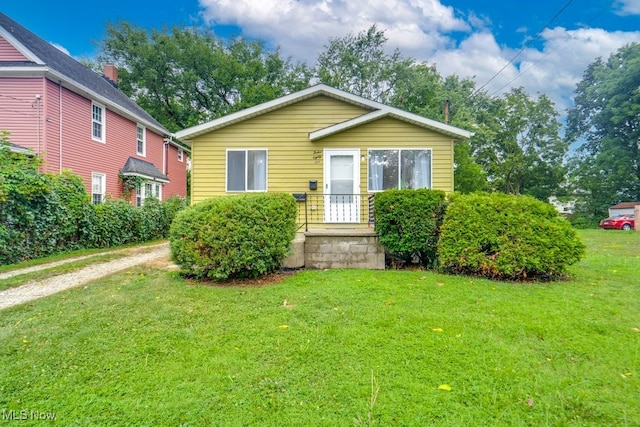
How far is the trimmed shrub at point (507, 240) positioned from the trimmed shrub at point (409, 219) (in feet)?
0.88

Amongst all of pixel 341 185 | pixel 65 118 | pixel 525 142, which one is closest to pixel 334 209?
pixel 341 185

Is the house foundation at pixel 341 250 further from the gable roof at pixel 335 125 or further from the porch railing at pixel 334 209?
the gable roof at pixel 335 125

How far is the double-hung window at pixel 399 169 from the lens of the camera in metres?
8.95

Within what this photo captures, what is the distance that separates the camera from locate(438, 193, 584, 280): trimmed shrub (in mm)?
5277

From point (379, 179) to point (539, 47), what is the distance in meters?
11.3

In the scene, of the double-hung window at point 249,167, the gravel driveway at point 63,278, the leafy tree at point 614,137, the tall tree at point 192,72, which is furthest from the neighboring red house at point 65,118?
the leafy tree at point 614,137

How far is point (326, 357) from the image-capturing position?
279cm

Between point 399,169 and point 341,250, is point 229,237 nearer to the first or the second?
point 341,250

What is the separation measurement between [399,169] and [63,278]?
26.6 feet

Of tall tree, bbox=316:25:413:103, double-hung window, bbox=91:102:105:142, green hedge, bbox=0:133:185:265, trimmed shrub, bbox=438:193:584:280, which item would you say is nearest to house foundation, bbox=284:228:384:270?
trimmed shrub, bbox=438:193:584:280

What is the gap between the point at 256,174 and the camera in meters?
9.21

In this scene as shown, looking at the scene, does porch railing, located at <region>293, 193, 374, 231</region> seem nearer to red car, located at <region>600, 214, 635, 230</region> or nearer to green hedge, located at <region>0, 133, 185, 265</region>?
green hedge, located at <region>0, 133, 185, 265</region>

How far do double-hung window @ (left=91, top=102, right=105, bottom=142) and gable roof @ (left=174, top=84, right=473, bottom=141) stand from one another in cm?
646

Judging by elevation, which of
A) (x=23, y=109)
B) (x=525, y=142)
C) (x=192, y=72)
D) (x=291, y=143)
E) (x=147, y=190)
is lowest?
(x=147, y=190)
